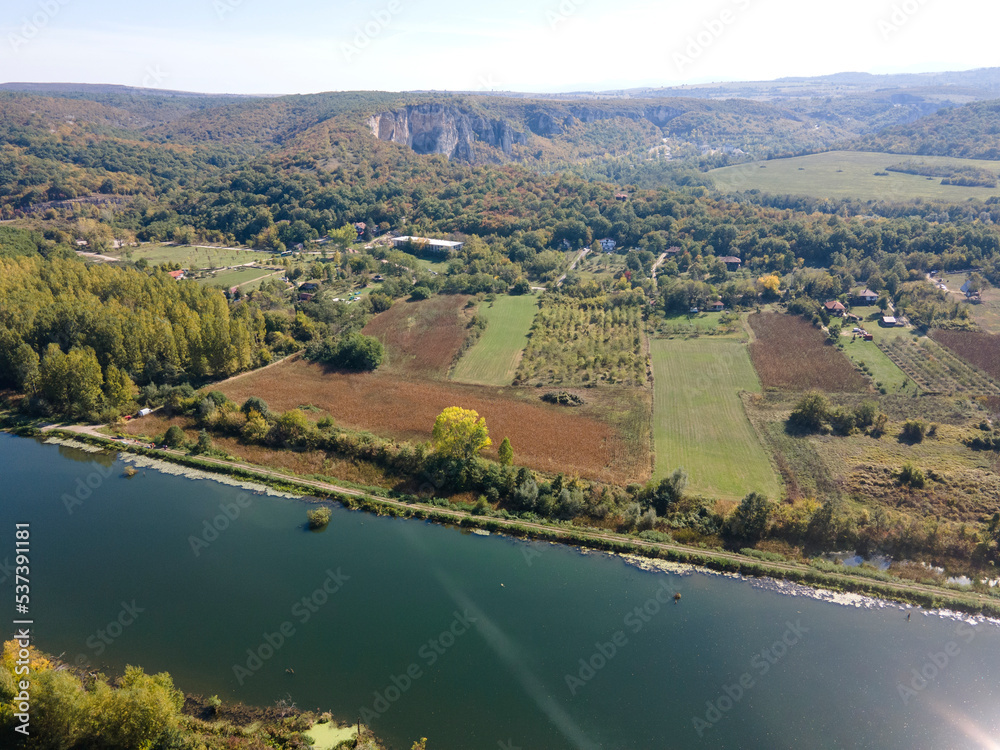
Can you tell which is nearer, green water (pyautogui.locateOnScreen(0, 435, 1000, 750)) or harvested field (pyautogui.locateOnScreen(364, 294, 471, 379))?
green water (pyautogui.locateOnScreen(0, 435, 1000, 750))

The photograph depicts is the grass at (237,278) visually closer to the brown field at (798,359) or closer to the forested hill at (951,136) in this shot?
the brown field at (798,359)

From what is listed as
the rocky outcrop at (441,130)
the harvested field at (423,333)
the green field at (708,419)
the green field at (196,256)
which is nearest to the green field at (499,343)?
the harvested field at (423,333)

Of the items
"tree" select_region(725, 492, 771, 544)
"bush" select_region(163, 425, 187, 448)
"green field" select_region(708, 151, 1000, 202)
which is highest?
"green field" select_region(708, 151, 1000, 202)

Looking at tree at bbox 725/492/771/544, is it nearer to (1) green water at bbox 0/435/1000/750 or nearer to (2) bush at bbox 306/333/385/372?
(1) green water at bbox 0/435/1000/750

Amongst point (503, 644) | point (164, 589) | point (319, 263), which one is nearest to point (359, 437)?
point (164, 589)

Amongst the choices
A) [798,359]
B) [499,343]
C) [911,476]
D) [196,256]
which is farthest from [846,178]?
[196,256]

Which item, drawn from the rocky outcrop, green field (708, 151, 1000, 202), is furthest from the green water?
the rocky outcrop

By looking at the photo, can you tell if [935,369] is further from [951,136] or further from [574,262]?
[951,136]
